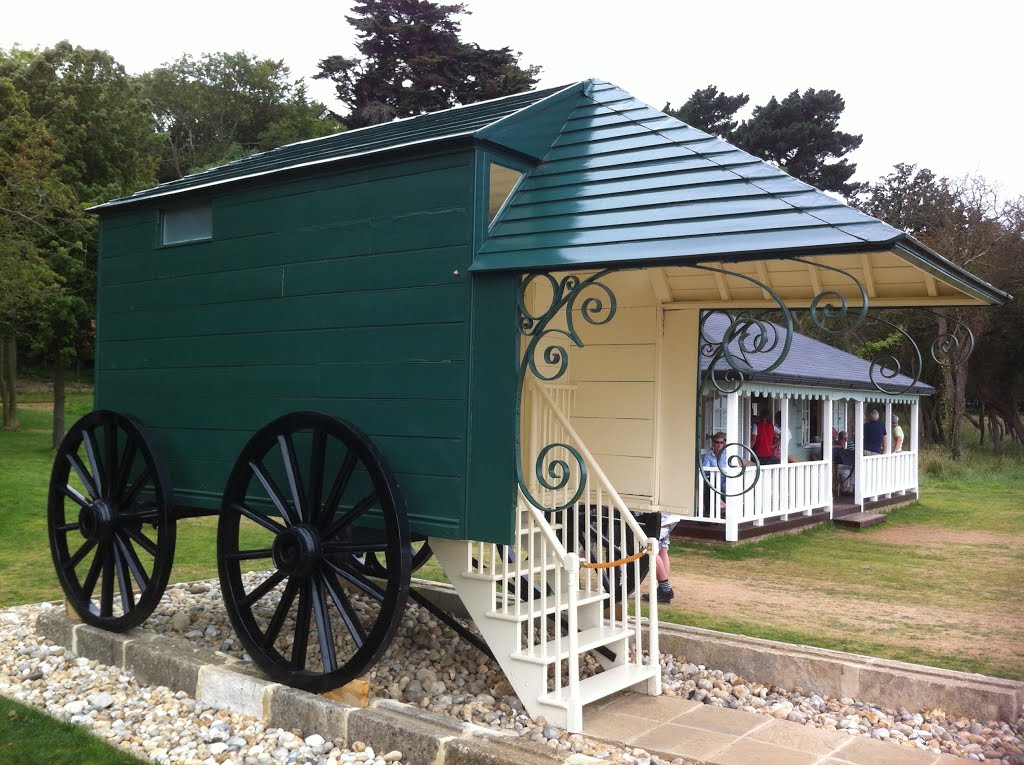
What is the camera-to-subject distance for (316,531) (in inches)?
206

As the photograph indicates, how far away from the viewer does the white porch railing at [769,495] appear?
13.2 m

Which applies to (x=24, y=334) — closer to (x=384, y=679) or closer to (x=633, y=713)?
(x=384, y=679)

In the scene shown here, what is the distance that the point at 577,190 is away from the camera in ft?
16.1

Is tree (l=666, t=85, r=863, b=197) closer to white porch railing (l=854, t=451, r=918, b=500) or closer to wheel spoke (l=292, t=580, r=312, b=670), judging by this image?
white porch railing (l=854, t=451, r=918, b=500)

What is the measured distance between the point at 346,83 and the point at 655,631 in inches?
1136

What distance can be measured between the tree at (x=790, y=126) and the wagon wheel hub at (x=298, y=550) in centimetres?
3184

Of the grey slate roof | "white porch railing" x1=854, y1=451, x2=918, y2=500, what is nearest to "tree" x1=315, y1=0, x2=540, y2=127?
the grey slate roof

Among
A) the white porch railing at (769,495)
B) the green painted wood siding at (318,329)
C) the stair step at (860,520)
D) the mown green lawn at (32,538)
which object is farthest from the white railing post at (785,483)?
the green painted wood siding at (318,329)

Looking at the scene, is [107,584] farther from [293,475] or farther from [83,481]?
[293,475]

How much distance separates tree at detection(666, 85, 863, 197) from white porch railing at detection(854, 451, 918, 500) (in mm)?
18138

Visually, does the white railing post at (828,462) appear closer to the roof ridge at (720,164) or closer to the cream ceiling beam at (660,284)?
the cream ceiling beam at (660,284)

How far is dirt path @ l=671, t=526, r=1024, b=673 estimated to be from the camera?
733 cm

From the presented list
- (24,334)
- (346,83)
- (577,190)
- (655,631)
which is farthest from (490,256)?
(346,83)

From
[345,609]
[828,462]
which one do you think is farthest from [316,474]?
[828,462]
